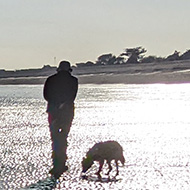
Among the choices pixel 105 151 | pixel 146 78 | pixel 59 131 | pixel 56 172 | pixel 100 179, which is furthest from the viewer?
pixel 146 78

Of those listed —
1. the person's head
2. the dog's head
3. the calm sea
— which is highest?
the person's head

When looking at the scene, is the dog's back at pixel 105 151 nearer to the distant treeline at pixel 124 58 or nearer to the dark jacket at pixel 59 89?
the dark jacket at pixel 59 89

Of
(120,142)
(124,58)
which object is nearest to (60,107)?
(120,142)

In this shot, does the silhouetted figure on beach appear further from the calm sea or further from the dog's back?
the dog's back

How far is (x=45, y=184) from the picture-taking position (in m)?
7.72

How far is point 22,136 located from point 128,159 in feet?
13.9

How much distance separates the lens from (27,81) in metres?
98.4

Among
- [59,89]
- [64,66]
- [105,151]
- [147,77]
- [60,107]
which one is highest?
[64,66]

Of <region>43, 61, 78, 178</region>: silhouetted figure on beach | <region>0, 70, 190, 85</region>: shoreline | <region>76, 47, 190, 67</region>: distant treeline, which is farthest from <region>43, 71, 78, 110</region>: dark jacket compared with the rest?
<region>76, 47, 190, 67</region>: distant treeline

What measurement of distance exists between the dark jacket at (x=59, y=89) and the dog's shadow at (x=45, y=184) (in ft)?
4.30

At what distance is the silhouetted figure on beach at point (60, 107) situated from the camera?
8.69 metres

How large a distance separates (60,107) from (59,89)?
284 millimetres

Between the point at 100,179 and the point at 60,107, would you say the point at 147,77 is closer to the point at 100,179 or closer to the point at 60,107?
the point at 60,107

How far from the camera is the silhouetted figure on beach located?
8688 millimetres
